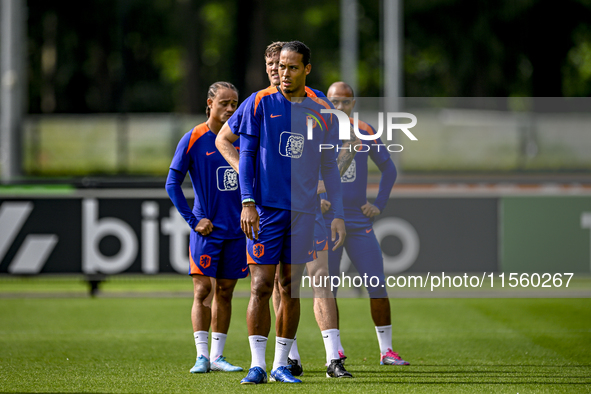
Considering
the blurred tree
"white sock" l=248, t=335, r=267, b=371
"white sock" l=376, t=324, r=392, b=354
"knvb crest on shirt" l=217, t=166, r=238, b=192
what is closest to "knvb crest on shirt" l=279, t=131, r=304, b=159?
"knvb crest on shirt" l=217, t=166, r=238, b=192

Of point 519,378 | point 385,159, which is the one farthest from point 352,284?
point 519,378

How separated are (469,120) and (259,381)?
23022mm

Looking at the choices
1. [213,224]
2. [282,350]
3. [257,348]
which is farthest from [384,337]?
[213,224]

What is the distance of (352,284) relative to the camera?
10789 mm

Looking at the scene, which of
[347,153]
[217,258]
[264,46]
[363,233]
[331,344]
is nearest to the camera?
[331,344]

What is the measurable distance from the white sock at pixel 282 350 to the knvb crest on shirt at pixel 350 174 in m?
1.64

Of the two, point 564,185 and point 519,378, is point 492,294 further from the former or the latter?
point 519,378

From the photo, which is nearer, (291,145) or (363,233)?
(291,145)

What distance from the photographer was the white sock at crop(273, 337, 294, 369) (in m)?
5.85

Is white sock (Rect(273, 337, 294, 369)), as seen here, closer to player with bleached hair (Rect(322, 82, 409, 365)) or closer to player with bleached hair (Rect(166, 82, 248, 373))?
player with bleached hair (Rect(166, 82, 248, 373))

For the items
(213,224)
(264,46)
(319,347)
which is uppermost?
(264,46)

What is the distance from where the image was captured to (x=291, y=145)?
585cm

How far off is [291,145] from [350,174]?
123 cm

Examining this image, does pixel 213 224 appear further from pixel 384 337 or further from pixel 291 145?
pixel 384 337
